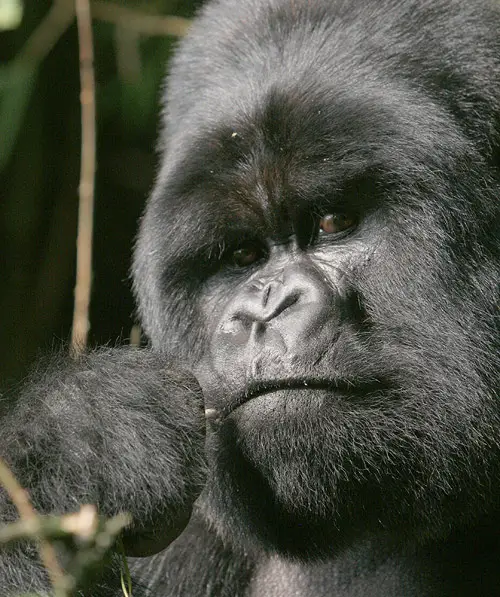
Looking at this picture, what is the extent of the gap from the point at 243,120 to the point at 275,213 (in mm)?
235

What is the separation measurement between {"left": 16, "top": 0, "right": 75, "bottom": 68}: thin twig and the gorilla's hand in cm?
199

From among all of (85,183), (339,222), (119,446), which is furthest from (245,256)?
(85,183)

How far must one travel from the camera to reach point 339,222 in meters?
2.36

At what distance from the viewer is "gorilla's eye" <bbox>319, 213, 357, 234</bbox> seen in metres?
2.36

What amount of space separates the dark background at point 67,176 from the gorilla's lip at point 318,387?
1993 mm

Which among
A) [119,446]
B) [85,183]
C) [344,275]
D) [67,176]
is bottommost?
[67,176]

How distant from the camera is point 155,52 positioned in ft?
13.8

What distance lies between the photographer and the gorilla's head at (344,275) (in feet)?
7.02

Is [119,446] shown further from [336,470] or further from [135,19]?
[135,19]

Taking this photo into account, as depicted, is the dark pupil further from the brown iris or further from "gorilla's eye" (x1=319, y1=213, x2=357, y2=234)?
"gorilla's eye" (x1=319, y1=213, x2=357, y2=234)

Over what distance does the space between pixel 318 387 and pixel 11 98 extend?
6.66 ft

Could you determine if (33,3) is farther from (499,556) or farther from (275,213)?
(499,556)

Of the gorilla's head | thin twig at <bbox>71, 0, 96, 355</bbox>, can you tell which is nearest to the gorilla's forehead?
the gorilla's head

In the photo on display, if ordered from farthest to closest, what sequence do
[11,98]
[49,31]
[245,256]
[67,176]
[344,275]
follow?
[67,176] < [49,31] < [11,98] < [245,256] < [344,275]
